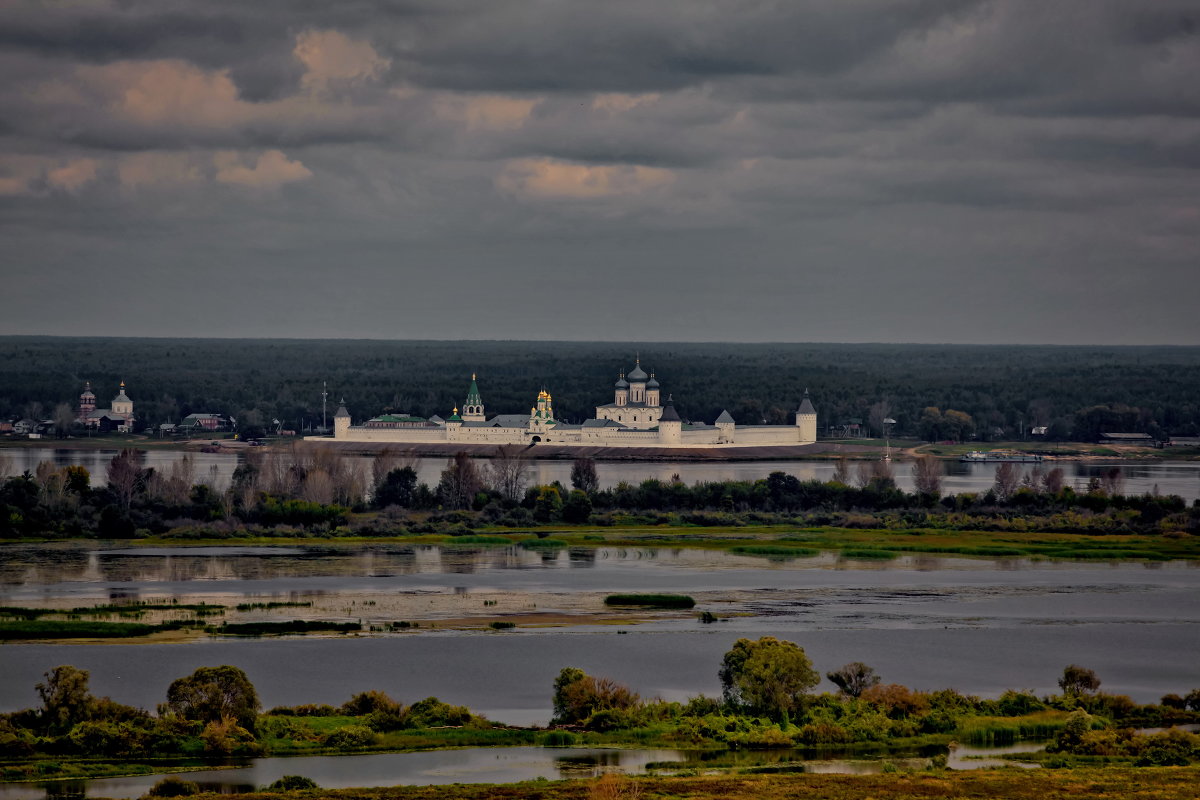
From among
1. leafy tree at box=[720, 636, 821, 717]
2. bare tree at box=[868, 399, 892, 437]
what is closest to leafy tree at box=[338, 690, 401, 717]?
leafy tree at box=[720, 636, 821, 717]

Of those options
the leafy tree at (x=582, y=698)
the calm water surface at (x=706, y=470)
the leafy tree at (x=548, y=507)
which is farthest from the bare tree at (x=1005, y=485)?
the leafy tree at (x=582, y=698)

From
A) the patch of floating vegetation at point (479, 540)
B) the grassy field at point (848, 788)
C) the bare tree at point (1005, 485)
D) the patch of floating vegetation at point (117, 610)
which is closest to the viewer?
the grassy field at point (848, 788)

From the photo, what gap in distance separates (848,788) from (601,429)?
73352mm

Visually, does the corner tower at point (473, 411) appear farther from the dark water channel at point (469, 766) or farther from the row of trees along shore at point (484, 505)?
the dark water channel at point (469, 766)

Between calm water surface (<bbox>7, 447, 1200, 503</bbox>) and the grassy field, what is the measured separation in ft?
126

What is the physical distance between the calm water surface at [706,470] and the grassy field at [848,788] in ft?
126

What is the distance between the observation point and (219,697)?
2362 centimetres

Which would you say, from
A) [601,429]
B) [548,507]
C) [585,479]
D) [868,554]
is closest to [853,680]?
[868,554]

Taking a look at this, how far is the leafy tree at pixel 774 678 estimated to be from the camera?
24750 mm

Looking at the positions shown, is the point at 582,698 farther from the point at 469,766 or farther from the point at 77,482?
the point at 77,482

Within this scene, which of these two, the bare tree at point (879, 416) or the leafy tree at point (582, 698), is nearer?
the leafy tree at point (582, 698)

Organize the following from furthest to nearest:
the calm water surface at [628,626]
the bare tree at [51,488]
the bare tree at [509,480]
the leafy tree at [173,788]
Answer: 1. the bare tree at [509,480]
2. the bare tree at [51,488]
3. the calm water surface at [628,626]
4. the leafy tree at [173,788]

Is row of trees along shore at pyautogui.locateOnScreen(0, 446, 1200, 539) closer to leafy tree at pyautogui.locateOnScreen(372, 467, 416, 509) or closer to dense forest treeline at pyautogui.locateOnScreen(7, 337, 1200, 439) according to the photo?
leafy tree at pyautogui.locateOnScreen(372, 467, 416, 509)

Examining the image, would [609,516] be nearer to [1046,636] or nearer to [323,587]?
[323,587]
